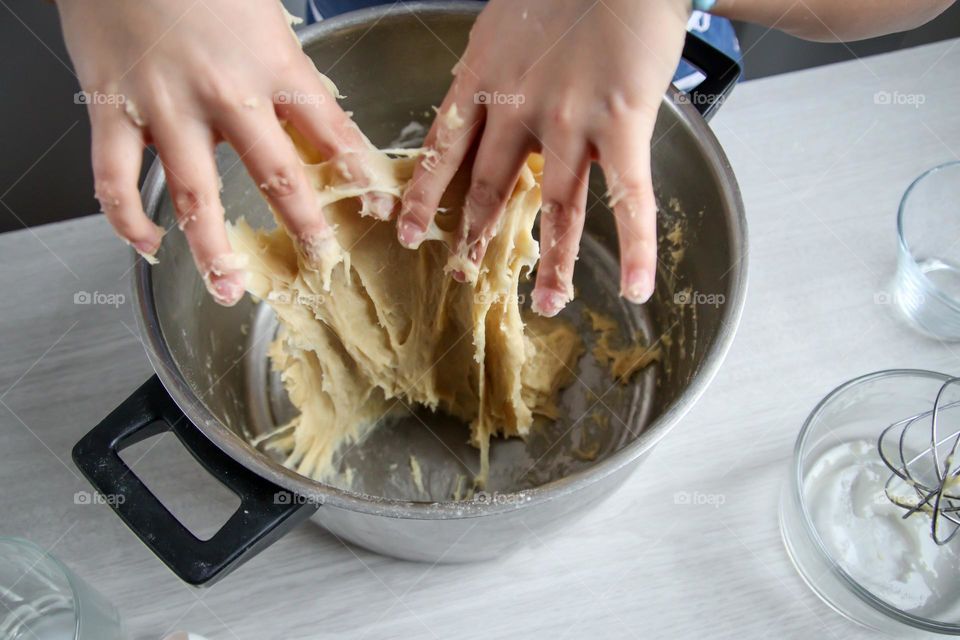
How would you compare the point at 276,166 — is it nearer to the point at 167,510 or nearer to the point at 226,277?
the point at 226,277

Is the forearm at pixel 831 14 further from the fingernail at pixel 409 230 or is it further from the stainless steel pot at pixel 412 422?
the fingernail at pixel 409 230

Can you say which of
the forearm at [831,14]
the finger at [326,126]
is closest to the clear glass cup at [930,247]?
the forearm at [831,14]

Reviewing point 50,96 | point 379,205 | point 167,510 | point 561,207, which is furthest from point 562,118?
point 50,96

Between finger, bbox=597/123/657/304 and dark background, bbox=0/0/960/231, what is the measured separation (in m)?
0.81

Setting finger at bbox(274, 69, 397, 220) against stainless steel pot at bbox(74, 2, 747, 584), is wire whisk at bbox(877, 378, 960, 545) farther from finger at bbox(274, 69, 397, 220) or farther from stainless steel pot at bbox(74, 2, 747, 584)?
finger at bbox(274, 69, 397, 220)

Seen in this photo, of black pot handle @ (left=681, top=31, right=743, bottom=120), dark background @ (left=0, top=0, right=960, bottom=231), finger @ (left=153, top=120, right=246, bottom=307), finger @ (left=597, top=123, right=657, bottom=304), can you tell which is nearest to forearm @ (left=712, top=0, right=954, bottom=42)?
black pot handle @ (left=681, top=31, right=743, bottom=120)

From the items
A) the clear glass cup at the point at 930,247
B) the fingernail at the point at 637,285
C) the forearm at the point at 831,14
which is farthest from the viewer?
the clear glass cup at the point at 930,247

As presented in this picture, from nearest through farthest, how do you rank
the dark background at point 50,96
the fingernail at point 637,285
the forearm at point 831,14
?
1. the fingernail at point 637,285
2. the forearm at point 831,14
3. the dark background at point 50,96

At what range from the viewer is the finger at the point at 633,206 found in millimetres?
463

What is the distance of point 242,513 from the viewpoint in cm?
50

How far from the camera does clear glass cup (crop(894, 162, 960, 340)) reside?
2.49 feet

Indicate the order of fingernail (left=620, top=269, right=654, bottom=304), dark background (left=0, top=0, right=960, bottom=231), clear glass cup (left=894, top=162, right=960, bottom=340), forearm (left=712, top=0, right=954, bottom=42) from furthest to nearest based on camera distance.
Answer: dark background (left=0, top=0, right=960, bottom=231) → clear glass cup (left=894, top=162, right=960, bottom=340) → forearm (left=712, top=0, right=954, bottom=42) → fingernail (left=620, top=269, right=654, bottom=304)

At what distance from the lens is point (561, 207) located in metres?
0.50

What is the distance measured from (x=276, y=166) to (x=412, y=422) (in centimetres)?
36
